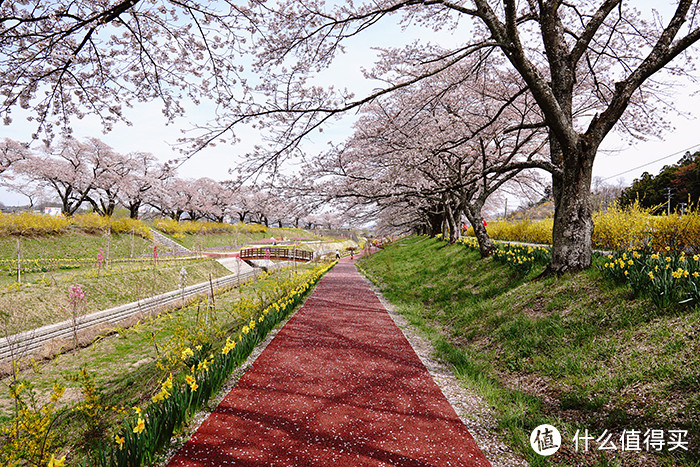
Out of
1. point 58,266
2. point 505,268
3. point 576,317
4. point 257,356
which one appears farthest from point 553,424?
point 58,266

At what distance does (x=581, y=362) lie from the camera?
3.66 m

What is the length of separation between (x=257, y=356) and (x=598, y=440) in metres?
4.39

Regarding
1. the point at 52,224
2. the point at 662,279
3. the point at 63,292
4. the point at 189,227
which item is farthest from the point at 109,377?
the point at 189,227

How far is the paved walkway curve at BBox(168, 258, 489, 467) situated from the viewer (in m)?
2.75

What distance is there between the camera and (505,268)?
817 centimetres

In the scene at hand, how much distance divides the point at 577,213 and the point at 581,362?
2.97 metres

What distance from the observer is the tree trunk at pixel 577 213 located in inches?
217

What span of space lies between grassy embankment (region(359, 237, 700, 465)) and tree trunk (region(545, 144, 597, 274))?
347mm

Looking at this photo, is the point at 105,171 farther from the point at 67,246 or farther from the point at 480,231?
the point at 480,231

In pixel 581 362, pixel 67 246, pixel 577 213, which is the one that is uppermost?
pixel 577 213

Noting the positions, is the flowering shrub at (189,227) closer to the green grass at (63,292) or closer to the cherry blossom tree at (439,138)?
the green grass at (63,292)

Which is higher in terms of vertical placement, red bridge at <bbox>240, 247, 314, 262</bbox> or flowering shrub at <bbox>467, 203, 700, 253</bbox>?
flowering shrub at <bbox>467, 203, 700, 253</bbox>

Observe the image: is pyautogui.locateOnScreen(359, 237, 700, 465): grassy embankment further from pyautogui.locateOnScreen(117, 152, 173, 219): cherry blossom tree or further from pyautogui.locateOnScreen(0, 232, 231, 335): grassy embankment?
pyautogui.locateOnScreen(117, 152, 173, 219): cherry blossom tree

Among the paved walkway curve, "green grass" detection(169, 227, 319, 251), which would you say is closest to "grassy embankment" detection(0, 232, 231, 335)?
the paved walkway curve
